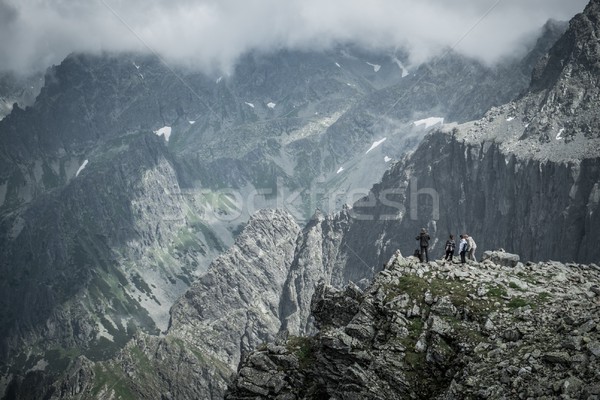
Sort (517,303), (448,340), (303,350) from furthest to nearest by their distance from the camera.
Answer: (303,350) → (517,303) → (448,340)

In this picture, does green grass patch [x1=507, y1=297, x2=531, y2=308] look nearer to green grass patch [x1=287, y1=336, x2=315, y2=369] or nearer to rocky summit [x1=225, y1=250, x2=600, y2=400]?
rocky summit [x1=225, y1=250, x2=600, y2=400]

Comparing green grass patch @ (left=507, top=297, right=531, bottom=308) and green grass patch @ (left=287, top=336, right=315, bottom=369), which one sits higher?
green grass patch @ (left=507, top=297, right=531, bottom=308)

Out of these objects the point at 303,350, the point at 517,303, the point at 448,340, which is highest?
the point at 517,303

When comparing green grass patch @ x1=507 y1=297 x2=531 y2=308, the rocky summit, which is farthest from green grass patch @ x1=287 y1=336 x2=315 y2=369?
green grass patch @ x1=507 y1=297 x2=531 y2=308

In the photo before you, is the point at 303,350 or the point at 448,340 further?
the point at 303,350

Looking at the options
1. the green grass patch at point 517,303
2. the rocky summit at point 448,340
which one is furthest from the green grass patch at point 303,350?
the green grass patch at point 517,303

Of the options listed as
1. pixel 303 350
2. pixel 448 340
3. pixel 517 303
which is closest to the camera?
pixel 448 340

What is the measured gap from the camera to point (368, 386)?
1678 inches

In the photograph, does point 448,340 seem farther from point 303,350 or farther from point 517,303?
point 303,350

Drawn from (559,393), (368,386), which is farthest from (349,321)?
(559,393)

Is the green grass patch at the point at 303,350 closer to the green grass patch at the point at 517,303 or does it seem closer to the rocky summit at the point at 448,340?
the rocky summit at the point at 448,340

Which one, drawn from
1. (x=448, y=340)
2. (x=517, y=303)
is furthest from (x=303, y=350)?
(x=517, y=303)

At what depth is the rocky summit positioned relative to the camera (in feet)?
117

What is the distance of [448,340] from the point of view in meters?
42.8
